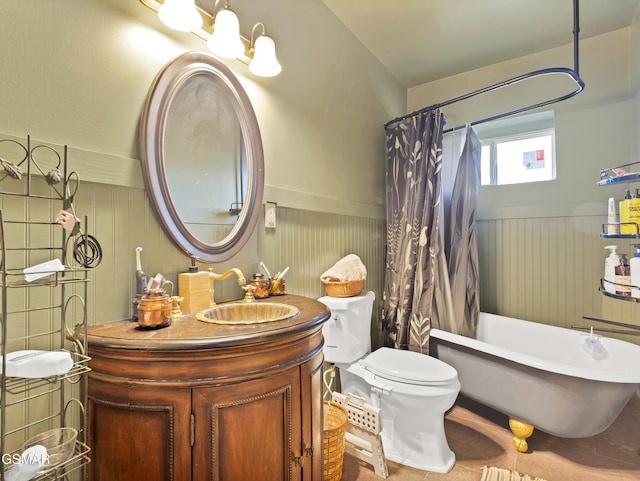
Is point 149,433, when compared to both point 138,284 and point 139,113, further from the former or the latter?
point 139,113

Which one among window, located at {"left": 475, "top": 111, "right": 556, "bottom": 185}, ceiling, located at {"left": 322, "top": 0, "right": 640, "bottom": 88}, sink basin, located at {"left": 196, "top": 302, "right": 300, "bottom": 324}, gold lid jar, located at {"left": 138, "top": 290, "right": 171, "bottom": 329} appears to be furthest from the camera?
window, located at {"left": 475, "top": 111, "right": 556, "bottom": 185}

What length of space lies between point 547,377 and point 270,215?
162cm

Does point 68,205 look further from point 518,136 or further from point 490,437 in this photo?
point 518,136

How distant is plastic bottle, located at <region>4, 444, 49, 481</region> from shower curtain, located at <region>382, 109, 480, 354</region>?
209cm

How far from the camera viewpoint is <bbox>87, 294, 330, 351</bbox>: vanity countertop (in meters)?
0.87

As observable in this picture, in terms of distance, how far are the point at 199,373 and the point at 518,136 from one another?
123 inches

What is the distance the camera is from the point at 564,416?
1.66m

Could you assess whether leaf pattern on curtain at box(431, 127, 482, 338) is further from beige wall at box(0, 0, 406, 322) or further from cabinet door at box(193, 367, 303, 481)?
cabinet door at box(193, 367, 303, 481)

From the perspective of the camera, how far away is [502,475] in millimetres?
1655

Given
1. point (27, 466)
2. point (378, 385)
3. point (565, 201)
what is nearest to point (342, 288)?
point (378, 385)

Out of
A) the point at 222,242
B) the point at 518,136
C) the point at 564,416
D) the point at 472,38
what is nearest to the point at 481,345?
the point at 564,416

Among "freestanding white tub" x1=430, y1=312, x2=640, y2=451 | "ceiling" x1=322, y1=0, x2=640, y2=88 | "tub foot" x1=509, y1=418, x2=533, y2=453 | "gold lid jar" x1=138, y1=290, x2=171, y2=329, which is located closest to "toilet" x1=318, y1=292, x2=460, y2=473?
"freestanding white tub" x1=430, y1=312, x2=640, y2=451

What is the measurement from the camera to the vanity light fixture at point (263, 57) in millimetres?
1532

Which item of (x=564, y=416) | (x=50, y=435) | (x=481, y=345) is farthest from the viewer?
(x=481, y=345)
